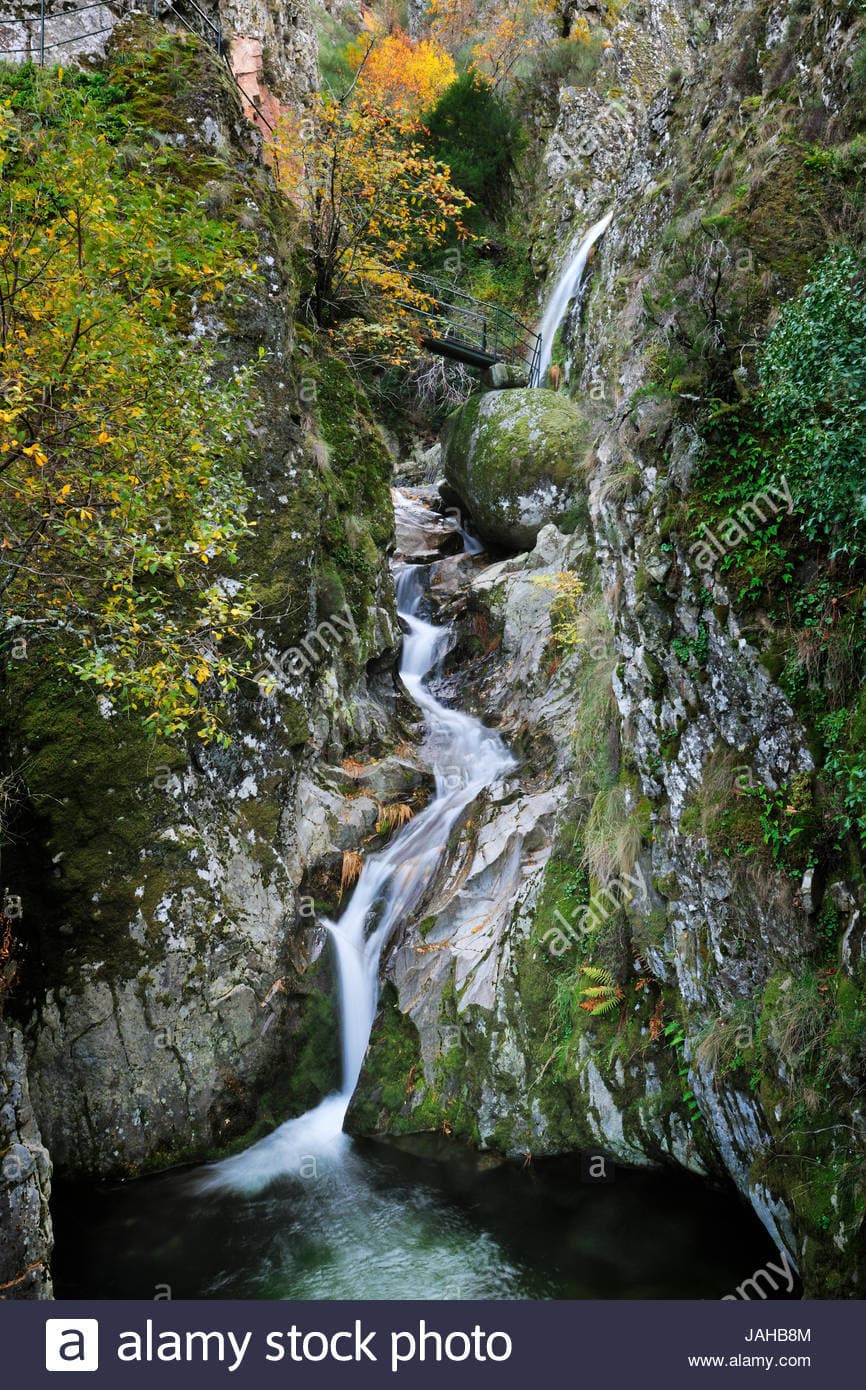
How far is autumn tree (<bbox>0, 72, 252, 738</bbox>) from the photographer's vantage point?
16.0 feet

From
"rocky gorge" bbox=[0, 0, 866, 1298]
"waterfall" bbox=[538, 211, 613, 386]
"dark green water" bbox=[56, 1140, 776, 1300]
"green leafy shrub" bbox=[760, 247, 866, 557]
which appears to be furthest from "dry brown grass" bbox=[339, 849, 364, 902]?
"waterfall" bbox=[538, 211, 613, 386]

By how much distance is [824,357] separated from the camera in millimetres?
5113

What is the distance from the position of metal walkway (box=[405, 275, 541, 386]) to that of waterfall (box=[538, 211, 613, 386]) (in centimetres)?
25

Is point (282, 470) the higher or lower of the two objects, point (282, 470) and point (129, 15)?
the lower

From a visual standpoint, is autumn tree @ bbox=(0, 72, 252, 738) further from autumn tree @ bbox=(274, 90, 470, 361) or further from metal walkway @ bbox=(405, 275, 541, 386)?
metal walkway @ bbox=(405, 275, 541, 386)

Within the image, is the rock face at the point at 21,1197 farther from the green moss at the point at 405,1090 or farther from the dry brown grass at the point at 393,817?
the dry brown grass at the point at 393,817

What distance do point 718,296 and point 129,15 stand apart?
8546mm

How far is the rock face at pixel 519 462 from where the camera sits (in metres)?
14.9

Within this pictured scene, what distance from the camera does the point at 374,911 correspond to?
9.72 metres

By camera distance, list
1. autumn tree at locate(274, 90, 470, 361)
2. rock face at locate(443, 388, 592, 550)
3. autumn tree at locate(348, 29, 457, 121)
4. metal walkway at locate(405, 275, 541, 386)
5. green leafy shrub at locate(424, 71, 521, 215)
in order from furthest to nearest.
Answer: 1. autumn tree at locate(348, 29, 457, 121)
2. green leafy shrub at locate(424, 71, 521, 215)
3. metal walkway at locate(405, 275, 541, 386)
4. rock face at locate(443, 388, 592, 550)
5. autumn tree at locate(274, 90, 470, 361)

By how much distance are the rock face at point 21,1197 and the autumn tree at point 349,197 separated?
10721mm
